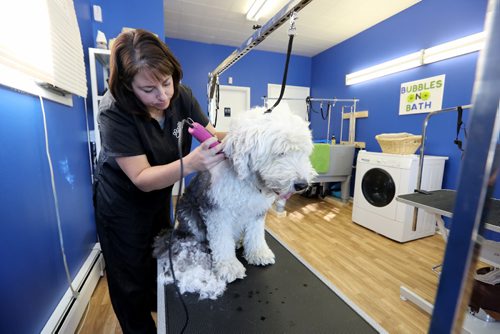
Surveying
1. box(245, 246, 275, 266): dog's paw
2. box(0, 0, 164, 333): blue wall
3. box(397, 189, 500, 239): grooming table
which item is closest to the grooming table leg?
box(397, 189, 500, 239): grooming table

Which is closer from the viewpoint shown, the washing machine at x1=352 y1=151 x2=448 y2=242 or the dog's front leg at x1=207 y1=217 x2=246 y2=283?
the dog's front leg at x1=207 y1=217 x2=246 y2=283

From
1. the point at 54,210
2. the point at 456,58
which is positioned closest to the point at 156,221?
the point at 54,210

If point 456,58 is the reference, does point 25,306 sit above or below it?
below

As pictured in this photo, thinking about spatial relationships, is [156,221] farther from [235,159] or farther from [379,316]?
[379,316]

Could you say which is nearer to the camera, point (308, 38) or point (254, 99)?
point (308, 38)

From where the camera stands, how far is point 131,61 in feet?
2.51

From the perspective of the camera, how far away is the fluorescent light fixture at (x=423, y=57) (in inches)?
102

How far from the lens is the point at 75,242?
1646mm

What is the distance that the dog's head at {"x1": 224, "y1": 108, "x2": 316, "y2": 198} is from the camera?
74 cm

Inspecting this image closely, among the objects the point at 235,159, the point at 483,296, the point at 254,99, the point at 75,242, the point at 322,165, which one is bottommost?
the point at 483,296

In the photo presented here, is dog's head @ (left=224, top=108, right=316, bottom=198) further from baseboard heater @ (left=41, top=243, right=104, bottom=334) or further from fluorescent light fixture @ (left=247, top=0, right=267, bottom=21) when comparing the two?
fluorescent light fixture @ (left=247, top=0, right=267, bottom=21)

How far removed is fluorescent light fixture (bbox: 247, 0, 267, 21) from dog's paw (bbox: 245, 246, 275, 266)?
10.8 feet

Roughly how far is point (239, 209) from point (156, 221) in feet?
1.51

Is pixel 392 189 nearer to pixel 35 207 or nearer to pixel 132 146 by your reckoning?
pixel 132 146
